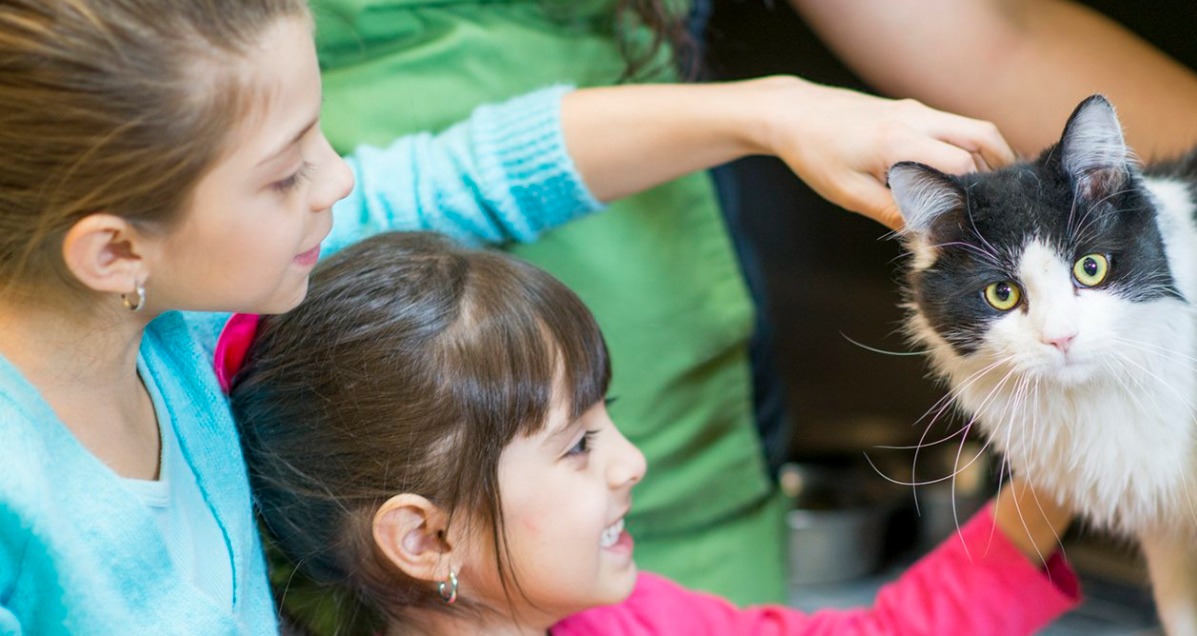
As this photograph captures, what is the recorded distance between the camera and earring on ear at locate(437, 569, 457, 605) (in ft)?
3.07

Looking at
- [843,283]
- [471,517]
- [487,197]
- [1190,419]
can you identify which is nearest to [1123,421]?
[1190,419]

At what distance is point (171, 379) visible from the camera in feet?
3.03

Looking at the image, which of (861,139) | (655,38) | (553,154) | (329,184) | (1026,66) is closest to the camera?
(329,184)

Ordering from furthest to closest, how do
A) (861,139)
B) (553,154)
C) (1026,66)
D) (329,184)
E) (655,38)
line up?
(655,38), (553,154), (1026,66), (861,139), (329,184)

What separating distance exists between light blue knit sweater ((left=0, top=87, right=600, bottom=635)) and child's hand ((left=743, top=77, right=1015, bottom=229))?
23 centimetres

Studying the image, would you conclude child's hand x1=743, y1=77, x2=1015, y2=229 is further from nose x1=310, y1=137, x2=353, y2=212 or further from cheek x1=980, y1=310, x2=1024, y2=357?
nose x1=310, y1=137, x2=353, y2=212

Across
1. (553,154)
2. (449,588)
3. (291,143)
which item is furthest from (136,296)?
(553,154)

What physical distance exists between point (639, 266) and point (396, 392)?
45cm

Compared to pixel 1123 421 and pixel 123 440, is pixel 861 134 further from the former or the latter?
pixel 123 440

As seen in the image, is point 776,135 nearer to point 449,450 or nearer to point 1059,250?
point 1059,250

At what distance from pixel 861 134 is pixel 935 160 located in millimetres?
66

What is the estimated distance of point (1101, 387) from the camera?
87 cm

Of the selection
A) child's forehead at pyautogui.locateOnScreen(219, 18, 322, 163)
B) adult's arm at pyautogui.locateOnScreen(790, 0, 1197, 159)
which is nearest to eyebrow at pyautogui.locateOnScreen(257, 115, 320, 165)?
child's forehead at pyautogui.locateOnScreen(219, 18, 322, 163)

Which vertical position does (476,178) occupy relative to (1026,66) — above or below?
below
